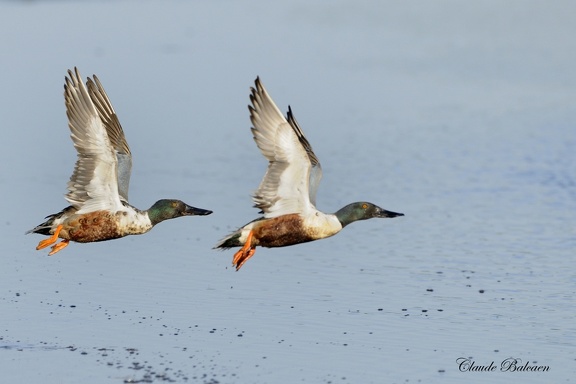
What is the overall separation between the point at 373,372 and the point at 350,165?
8267 millimetres

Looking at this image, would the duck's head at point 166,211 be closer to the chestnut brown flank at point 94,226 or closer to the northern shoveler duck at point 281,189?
the chestnut brown flank at point 94,226

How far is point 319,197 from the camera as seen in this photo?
16.2 m

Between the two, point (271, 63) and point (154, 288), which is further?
point (271, 63)

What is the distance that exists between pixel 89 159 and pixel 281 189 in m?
1.75

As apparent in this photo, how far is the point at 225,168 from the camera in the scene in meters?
18.0

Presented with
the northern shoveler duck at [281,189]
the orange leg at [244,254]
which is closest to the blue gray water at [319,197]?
the orange leg at [244,254]

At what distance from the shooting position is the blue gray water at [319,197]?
10.8 meters

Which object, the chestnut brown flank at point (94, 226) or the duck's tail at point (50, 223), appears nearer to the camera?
the chestnut brown flank at point (94, 226)

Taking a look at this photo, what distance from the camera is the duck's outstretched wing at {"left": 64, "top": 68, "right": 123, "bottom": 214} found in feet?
36.7

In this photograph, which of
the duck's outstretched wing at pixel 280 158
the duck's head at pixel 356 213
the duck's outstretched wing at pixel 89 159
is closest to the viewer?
the duck's outstretched wing at pixel 280 158

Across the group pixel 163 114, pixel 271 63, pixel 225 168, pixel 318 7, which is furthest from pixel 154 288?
pixel 318 7

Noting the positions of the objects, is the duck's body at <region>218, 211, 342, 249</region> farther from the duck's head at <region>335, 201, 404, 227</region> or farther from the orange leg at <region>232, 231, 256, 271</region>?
the duck's head at <region>335, 201, 404, 227</region>

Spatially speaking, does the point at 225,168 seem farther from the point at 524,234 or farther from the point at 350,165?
the point at 524,234

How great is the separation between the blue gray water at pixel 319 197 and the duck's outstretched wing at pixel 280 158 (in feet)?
3.79
